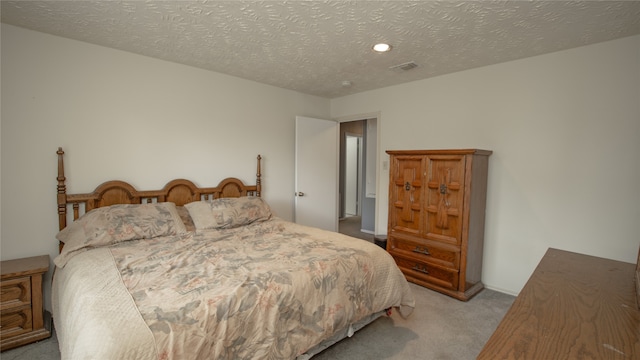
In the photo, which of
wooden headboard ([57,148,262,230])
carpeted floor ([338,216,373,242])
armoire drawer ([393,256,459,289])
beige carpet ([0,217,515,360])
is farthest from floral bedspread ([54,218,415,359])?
carpeted floor ([338,216,373,242])

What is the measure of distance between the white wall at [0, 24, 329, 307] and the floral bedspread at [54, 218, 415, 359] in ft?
2.64

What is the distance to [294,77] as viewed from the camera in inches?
138

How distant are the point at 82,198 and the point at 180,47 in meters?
1.59

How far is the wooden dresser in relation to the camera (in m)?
0.77

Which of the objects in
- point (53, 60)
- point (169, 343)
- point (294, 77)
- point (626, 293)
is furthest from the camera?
point (294, 77)

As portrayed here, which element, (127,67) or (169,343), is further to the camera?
(127,67)

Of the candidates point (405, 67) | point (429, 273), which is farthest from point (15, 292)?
point (405, 67)

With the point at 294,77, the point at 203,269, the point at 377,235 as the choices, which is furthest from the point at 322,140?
the point at 203,269

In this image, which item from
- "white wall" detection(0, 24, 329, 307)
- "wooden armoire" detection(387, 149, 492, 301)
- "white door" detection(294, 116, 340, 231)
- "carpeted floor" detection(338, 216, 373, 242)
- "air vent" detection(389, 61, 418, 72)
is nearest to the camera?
"white wall" detection(0, 24, 329, 307)

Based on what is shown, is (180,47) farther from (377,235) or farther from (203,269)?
(377,235)

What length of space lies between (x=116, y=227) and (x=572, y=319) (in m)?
2.83

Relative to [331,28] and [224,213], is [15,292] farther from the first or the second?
[331,28]

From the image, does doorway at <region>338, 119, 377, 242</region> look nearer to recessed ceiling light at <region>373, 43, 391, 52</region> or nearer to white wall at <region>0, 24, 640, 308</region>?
white wall at <region>0, 24, 640, 308</region>

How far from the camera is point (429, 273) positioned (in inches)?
122
